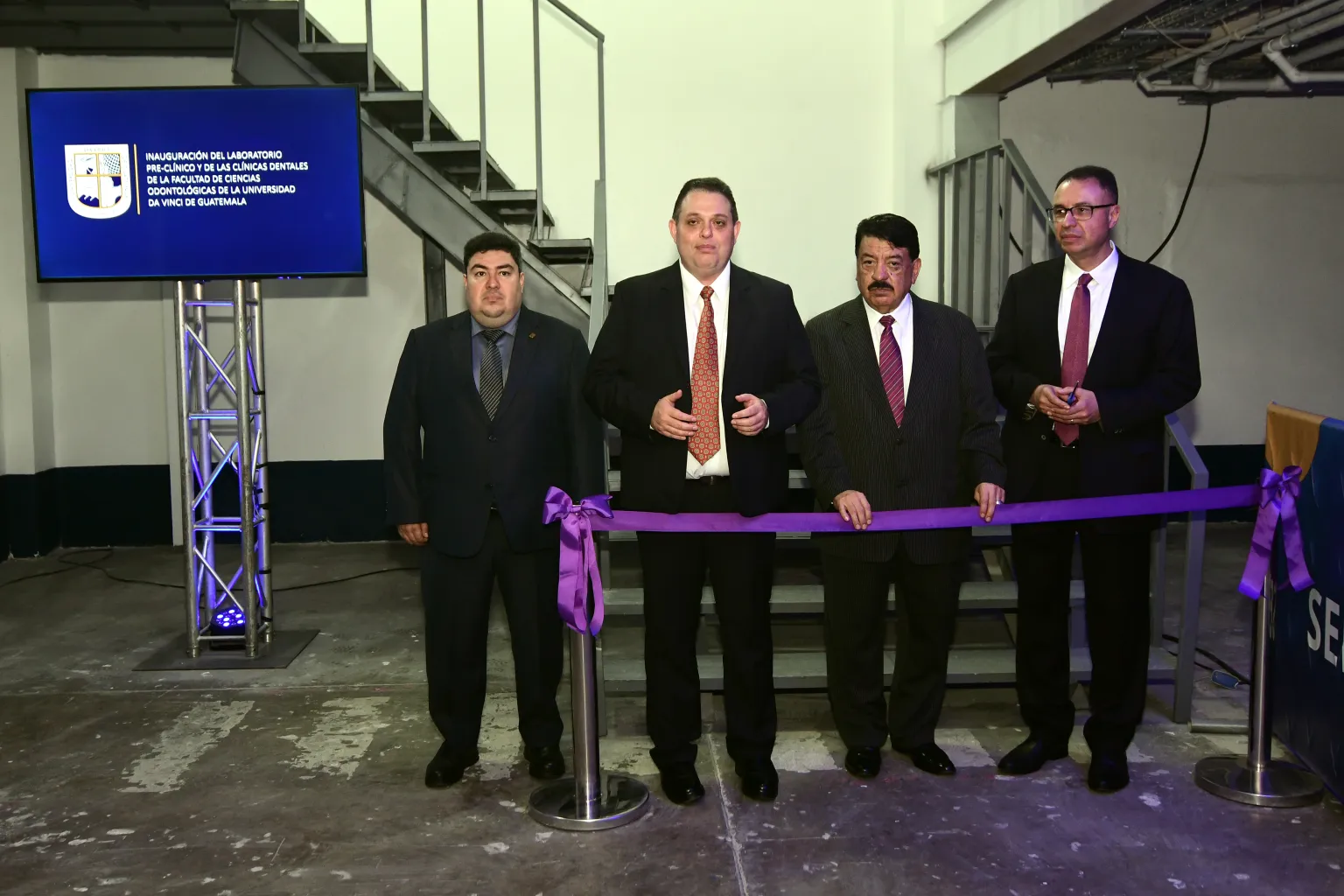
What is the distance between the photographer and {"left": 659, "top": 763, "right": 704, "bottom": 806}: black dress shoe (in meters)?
3.27

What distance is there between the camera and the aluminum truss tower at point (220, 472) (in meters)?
4.91

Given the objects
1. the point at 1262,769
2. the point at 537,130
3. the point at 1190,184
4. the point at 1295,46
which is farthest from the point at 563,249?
the point at 1190,184

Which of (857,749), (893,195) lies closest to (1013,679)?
(857,749)

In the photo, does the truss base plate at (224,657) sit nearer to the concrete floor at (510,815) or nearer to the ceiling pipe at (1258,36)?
the concrete floor at (510,815)

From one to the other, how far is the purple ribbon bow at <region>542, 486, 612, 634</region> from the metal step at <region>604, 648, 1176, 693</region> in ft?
2.88

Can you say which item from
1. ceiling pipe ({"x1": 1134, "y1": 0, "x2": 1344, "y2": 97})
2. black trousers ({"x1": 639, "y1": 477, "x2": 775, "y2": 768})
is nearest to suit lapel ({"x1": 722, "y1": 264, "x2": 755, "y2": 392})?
black trousers ({"x1": 639, "y1": 477, "x2": 775, "y2": 768})

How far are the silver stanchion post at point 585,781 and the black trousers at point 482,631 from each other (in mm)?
310

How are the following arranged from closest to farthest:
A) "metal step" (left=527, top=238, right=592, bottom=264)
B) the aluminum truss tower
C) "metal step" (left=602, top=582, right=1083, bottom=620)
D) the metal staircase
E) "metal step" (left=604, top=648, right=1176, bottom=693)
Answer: "metal step" (left=604, top=648, right=1176, bottom=693) → "metal step" (left=602, top=582, right=1083, bottom=620) → the aluminum truss tower → the metal staircase → "metal step" (left=527, top=238, right=592, bottom=264)

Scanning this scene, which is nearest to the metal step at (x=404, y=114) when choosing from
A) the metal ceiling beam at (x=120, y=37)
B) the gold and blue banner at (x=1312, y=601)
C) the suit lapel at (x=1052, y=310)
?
the metal ceiling beam at (x=120, y=37)

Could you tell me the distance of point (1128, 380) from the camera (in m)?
3.27

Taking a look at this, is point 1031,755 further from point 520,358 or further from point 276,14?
point 276,14

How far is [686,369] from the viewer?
317 centimetres

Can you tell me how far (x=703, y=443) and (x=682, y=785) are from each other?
0.96 m

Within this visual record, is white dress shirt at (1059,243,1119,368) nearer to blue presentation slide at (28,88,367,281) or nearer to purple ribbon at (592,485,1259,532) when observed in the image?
purple ribbon at (592,485,1259,532)
